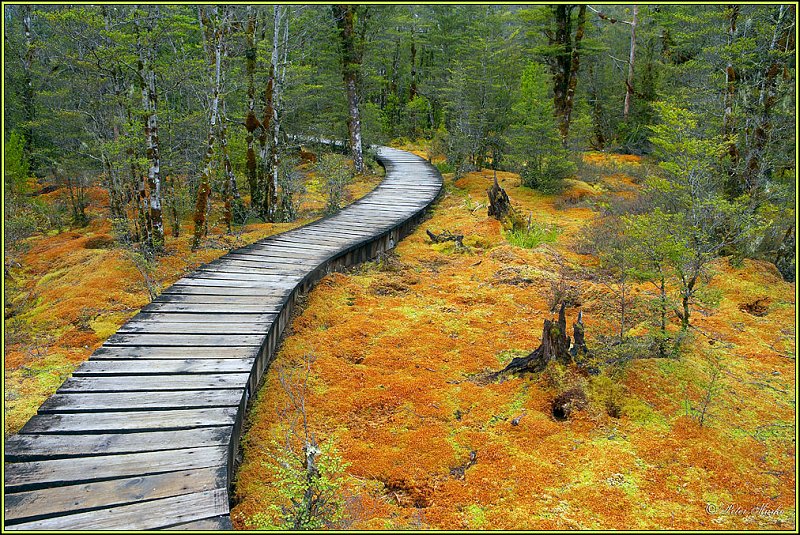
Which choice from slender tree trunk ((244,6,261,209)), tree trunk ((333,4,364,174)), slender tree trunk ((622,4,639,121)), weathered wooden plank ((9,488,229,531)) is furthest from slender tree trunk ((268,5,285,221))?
slender tree trunk ((622,4,639,121))

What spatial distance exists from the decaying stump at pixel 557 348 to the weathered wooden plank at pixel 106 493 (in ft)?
10.7

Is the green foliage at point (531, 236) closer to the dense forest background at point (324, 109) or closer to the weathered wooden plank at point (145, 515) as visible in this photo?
the dense forest background at point (324, 109)

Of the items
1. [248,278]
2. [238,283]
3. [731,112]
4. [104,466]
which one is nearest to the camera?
[104,466]

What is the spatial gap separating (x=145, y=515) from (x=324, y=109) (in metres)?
21.2

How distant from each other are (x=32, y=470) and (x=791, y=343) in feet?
26.3

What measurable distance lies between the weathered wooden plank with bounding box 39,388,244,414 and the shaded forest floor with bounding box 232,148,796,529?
498mm

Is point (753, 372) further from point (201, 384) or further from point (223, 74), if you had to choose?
point (223, 74)

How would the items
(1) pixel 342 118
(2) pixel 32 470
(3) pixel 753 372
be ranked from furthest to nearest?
(1) pixel 342 118, (3) pixel 753 372, (2) pixel 32 470

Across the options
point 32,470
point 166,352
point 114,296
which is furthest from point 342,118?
point 32,470

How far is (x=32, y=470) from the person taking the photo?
3.27m

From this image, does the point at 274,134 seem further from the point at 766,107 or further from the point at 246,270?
the point at 766,107

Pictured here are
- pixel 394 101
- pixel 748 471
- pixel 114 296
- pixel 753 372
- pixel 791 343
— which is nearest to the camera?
pixel 748 471

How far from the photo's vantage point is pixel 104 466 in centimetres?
336

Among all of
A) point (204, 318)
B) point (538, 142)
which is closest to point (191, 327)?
point (204, 318)
